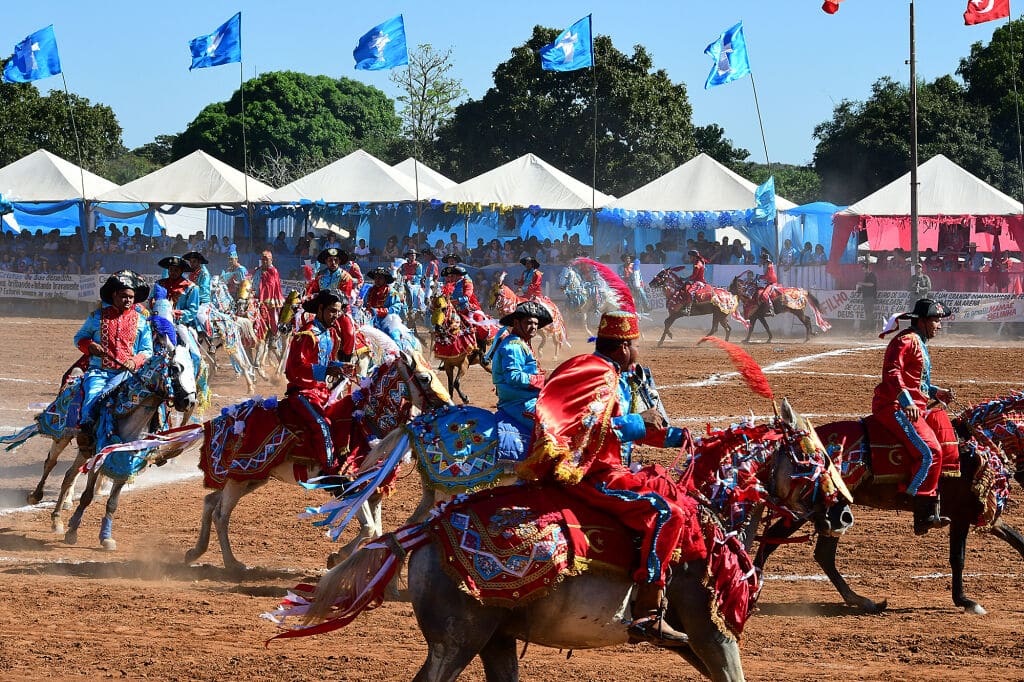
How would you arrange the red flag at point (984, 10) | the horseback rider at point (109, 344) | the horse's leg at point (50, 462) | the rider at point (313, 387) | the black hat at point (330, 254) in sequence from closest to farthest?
the rider at point (313, 387) < the horseback rider at point (109, 344) < the horse's leg at point (50, 462) < the black hat at point (330, 254) < the red flag at point (984, 10)

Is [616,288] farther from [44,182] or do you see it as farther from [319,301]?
[44,182]

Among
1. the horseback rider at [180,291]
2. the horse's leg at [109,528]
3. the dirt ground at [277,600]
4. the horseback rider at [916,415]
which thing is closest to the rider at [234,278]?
the horseback rider at [180,291]

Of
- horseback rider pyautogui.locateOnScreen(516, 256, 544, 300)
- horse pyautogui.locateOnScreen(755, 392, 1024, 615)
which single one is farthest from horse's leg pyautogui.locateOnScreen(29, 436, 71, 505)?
horseback rider pyautogui.locateOnScreen(516, 256, 544, 300)

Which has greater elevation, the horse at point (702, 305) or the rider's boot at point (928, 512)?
the horse at point (702, 305)

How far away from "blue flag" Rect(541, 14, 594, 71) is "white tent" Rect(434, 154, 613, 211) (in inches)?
166

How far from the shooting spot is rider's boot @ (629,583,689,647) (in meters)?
5.91

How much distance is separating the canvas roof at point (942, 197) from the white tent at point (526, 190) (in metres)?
8.60

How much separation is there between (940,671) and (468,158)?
51976 millimetres

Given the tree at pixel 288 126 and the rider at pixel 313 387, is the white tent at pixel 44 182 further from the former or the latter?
the rider at pixel 313 387

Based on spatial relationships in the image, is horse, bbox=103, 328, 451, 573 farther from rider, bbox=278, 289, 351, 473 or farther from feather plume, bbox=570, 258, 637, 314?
feather plume, bbox=570, 258, 637, 314

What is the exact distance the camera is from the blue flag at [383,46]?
113ft

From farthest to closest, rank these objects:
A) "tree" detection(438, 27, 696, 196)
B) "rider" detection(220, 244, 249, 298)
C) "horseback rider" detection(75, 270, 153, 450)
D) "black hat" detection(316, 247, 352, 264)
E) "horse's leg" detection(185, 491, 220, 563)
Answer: "tree" detection(438, 27, 696, 196)
"rider" detection(220, 244, 249, 298)
"black hat" detection(316, 247, 352, 264)
"horseback rider" detection(75, 270, 153, 450)
"horse's leg" detection(185, 491, 220, 563)

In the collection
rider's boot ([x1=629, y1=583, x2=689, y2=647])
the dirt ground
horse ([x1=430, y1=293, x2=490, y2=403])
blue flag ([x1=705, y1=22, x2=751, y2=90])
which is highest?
blue flag ([x1=705, y1=22, x2=751, y2=90])

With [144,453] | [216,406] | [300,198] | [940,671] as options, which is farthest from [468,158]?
[940,671]
